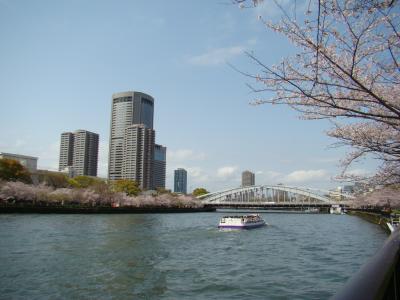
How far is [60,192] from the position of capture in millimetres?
62000

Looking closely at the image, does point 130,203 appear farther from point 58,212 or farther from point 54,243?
point 54,243

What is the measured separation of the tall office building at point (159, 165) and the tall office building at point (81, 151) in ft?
87.9

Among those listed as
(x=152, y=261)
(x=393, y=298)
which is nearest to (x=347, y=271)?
(x=152, y=261)

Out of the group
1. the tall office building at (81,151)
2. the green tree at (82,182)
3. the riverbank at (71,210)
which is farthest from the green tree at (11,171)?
the tall office building at (81,151)

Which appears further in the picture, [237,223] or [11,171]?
[11,171]

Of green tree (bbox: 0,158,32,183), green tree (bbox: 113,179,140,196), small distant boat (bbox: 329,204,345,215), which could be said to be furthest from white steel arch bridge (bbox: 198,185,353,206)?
green tree (bbox: 0,158,32,183)

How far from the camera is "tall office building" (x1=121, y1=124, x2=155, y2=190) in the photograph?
135m

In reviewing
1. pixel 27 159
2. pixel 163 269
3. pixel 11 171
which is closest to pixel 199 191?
pixel 27 159

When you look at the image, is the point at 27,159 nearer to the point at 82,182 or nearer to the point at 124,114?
the point at 82,182

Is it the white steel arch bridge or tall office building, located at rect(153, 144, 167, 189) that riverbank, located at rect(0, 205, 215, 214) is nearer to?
the white steel arch bridge

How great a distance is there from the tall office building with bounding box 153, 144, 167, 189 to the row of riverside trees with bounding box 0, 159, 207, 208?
6554 cm

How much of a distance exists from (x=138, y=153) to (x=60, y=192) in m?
74.1

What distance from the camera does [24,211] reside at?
4847cm

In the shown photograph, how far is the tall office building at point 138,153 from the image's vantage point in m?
135
